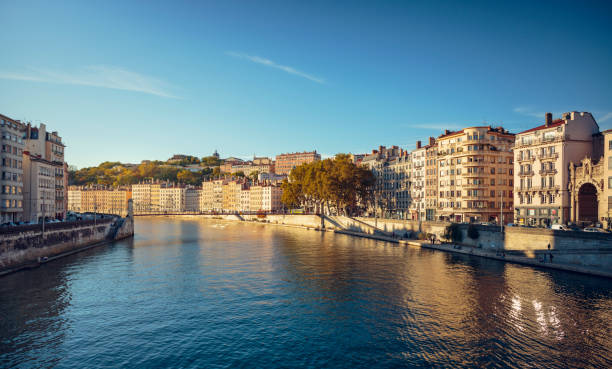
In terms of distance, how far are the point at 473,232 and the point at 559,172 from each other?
56.9ft

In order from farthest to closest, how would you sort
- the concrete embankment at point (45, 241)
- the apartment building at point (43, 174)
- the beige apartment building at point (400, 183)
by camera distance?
the beige apartment building at point (400, 183) < the apartment building at point (43, 174) < the concrete embankment at point (45, 241)

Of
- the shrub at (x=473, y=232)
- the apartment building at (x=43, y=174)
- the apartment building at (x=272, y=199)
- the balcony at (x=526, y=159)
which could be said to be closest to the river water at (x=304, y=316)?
the shrub at (x=473, y=232)

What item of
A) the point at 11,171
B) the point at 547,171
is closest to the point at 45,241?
the point at 11,171

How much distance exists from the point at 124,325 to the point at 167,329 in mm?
3705

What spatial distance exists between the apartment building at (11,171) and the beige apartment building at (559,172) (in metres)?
88.9

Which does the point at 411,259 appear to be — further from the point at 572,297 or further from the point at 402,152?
the point at 402,152

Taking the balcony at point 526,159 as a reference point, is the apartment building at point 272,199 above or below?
below

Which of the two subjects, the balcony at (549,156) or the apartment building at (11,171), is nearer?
the apartment building at (11,171)

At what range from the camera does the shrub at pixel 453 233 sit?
71.4 m

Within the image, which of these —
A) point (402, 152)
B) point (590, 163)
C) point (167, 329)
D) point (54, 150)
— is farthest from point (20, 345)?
point (402, 152)

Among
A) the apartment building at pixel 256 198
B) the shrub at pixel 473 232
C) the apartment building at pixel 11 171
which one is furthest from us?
the apartment building at pixel 256 198

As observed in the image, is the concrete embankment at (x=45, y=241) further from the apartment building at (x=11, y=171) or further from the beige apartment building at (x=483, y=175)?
the beige apartment building at (x=483, y=175)

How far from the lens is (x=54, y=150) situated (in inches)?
3260

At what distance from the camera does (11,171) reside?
62.9m
